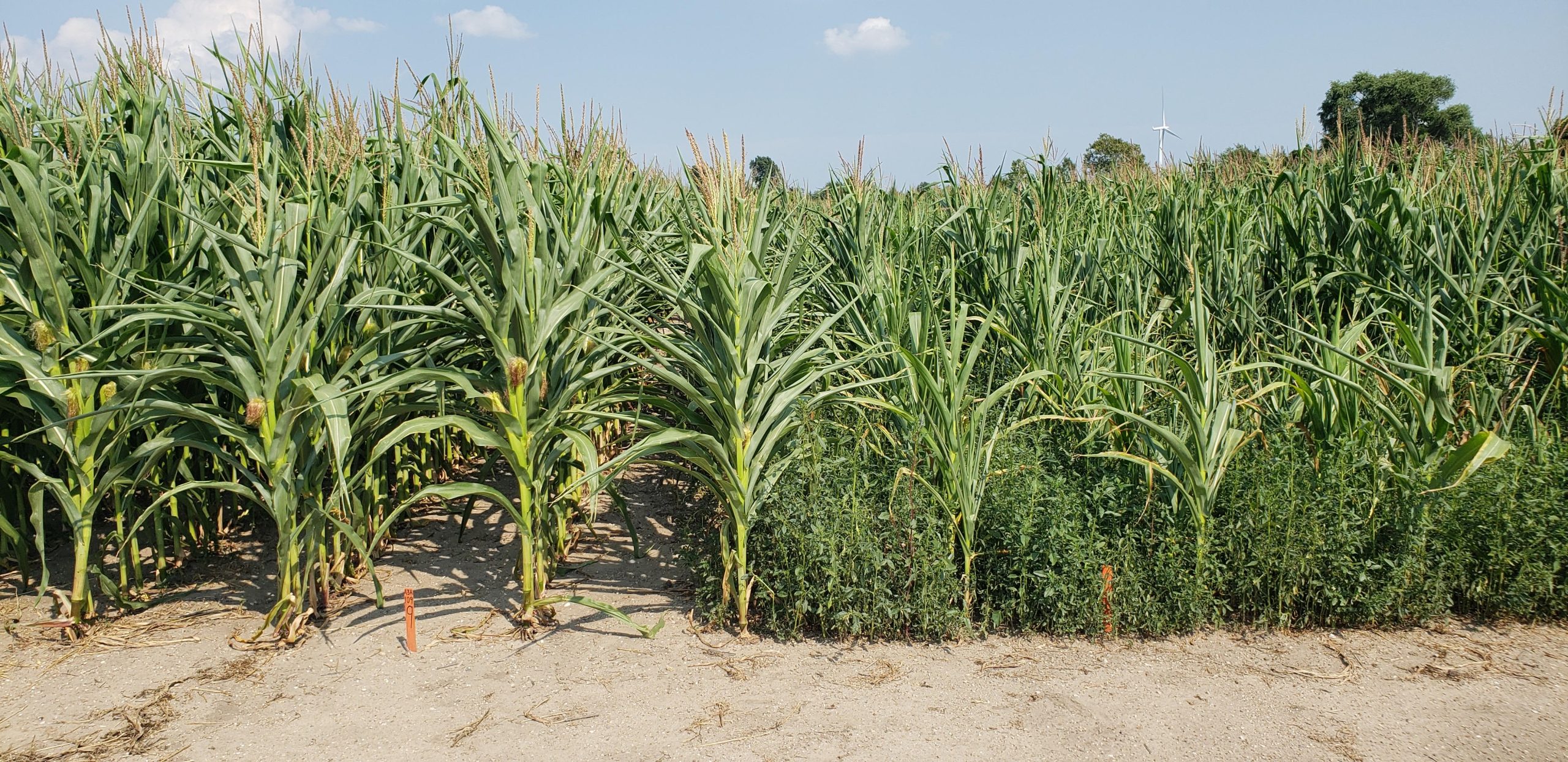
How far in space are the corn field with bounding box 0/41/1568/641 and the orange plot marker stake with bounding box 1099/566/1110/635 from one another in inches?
0.8

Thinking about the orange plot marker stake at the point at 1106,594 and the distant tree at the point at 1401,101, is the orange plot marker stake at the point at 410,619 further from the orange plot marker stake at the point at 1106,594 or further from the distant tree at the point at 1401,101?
the distant tree at the point at 1401,101

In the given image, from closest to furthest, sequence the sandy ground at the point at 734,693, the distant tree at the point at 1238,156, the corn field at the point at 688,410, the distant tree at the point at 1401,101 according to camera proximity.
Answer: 1. the sandy ground at the point at 734,693
2. the corn field at the point at 688,410
3. the distant tree at the point at 1238,156
4. the distant tree at the point at 1401,101

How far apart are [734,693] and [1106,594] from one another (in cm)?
136

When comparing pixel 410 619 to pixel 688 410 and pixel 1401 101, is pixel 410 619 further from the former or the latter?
pixel 1401 101

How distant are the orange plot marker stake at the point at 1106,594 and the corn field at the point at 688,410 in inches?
0.8

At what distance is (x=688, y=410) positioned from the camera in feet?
11.2

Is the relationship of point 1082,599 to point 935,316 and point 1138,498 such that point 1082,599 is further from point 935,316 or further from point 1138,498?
point 935,316

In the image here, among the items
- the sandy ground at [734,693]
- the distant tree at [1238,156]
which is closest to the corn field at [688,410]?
the sandy ground at [734,693]

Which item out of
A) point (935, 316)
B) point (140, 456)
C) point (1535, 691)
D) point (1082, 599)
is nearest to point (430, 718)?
point (140, 456)

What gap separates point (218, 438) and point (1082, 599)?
3.64 metres

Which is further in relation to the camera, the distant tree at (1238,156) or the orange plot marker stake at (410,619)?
the distant tree at (1238,156)

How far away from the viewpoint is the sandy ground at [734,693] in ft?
8.75

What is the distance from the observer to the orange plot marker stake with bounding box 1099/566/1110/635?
3.21 metres

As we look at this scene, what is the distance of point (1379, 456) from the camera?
343 cm
